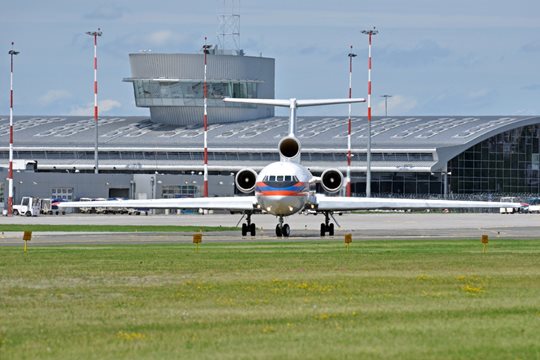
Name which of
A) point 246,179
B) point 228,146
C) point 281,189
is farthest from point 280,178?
point 228,146

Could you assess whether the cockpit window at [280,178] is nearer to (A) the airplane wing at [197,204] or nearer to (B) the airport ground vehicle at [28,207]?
(A) the airplane wing at [197,204]

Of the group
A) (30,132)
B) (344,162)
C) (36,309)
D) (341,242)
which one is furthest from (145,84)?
(36,309)

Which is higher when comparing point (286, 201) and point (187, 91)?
point (187, 91)

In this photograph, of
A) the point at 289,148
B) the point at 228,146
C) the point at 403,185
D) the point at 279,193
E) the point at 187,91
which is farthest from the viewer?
the point at 187,91

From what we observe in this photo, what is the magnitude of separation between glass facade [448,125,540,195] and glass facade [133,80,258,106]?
2958 centimetres

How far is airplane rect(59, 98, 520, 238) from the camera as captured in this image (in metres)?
60.2

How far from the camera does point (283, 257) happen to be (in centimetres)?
4038

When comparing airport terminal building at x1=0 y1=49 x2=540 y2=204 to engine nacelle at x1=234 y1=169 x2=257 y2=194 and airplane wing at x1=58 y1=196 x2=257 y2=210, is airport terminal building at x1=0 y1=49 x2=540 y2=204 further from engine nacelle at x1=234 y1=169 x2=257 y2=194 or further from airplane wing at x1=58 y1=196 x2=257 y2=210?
engine nacelle at x1=234 y1=169 x2=257 y2=194

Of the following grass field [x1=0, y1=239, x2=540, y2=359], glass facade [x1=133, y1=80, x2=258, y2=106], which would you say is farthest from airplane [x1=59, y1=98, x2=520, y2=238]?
glass facade [x1=133, y1=80, x2=258, y2=106]

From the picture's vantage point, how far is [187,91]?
158875 mm

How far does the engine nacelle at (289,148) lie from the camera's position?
212 ft

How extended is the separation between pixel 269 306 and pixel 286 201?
117 feet

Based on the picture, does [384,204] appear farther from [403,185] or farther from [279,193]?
[403,185]

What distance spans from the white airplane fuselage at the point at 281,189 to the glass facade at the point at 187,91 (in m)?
96.8
